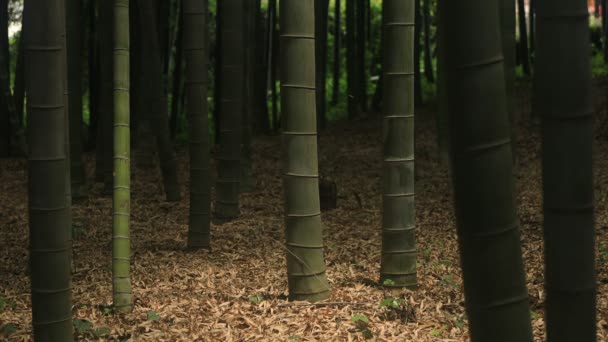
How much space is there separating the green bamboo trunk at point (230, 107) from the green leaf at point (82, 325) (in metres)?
3.27

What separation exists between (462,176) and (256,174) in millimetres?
8878

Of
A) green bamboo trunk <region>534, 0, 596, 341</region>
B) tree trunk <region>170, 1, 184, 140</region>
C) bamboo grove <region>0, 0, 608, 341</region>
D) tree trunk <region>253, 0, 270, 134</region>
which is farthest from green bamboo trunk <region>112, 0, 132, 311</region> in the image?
tree trunk <region>170, 1, 184, 140</region>

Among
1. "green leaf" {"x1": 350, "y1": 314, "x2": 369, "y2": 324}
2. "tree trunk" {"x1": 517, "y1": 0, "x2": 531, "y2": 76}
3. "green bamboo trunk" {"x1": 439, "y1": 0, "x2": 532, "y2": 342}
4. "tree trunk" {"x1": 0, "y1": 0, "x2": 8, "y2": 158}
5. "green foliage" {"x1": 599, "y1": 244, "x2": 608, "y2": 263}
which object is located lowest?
"green leaf" {"x1": 350, "y1": 314, "x2": 369, "y2": 324}

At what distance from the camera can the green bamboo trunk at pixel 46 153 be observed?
280 centimetres

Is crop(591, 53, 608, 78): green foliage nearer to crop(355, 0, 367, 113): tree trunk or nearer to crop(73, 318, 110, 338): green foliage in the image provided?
crop(355, 0, 367, 113): tree trunk

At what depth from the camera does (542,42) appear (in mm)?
1789

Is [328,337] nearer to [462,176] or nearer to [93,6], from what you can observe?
[462,176]

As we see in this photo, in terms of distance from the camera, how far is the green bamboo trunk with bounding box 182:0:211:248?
5.86m

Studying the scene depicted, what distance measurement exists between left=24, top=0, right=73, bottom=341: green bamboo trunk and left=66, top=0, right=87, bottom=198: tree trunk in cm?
547

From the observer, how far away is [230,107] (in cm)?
724

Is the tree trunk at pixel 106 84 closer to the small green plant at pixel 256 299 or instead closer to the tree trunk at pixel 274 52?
the small green plant at pixel 256 299

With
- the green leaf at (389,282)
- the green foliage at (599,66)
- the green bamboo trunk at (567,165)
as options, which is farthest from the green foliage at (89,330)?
the green foliage at (599,66)

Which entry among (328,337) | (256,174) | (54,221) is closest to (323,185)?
(256,174)

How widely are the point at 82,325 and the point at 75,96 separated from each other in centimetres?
474
